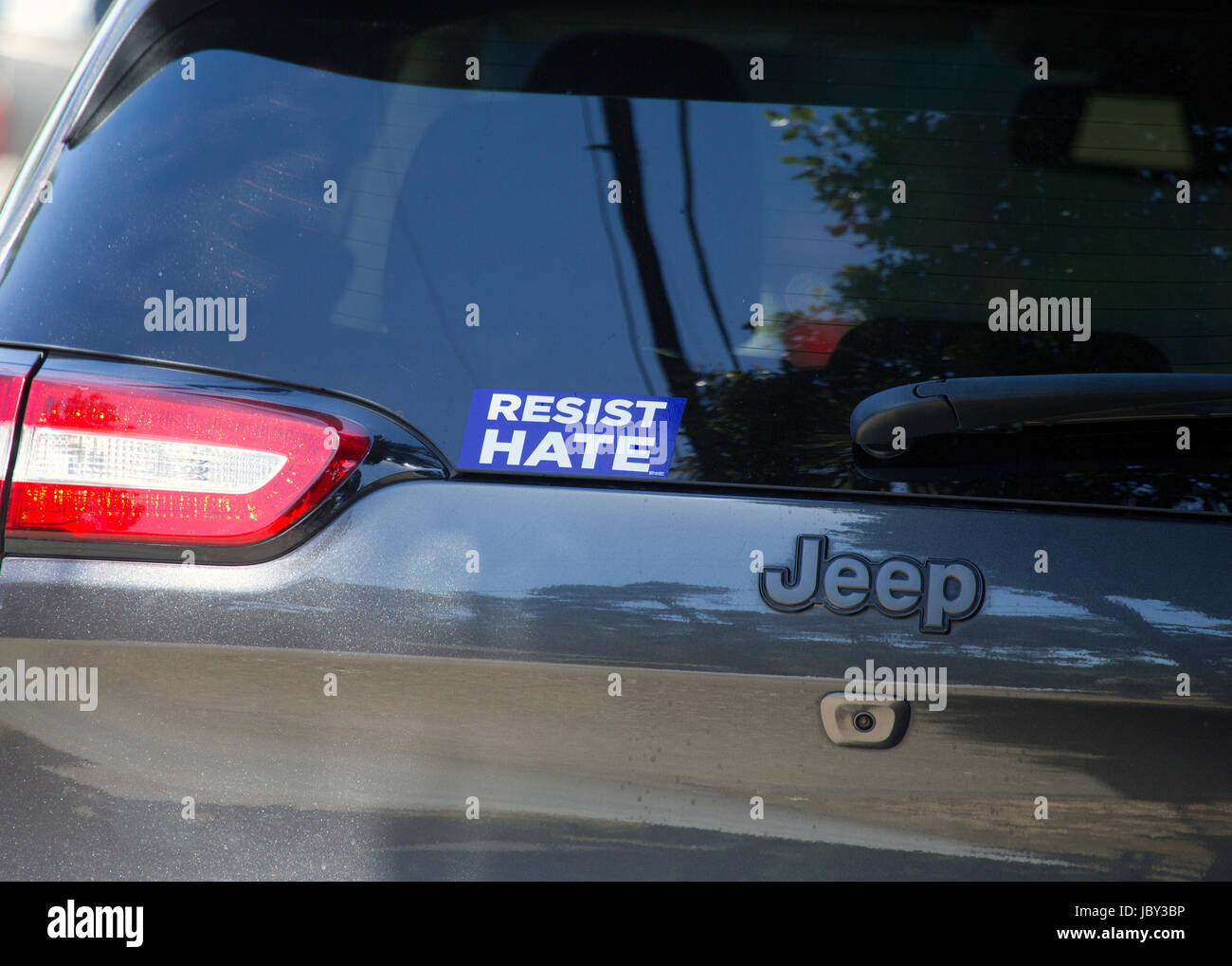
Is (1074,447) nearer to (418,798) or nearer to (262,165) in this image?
(418,798)

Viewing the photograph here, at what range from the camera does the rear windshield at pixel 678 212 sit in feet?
4.99

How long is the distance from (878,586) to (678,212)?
0.52 m

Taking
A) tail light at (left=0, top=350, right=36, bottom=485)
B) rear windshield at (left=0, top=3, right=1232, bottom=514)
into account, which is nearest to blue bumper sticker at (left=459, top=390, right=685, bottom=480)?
rear windshield at (left=0, top=3, right=1232, bottom=514)

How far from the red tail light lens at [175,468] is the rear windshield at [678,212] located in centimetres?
6

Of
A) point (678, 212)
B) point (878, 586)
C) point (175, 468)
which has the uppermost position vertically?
point (678, 212)

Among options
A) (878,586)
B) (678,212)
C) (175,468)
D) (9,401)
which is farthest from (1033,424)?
(9,401)

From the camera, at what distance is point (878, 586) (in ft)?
4.76

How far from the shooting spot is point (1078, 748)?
1.46m

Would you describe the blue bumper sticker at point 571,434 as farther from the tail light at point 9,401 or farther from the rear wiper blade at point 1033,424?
the tail light at point 9,401

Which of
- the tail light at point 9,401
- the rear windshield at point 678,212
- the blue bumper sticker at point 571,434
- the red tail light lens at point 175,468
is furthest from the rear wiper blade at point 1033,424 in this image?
the tail light at point 9,401

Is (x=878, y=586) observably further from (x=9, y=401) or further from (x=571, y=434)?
(x=9, y=401)

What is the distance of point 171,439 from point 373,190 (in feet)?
1.31

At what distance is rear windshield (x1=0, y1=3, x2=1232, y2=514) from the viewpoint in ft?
4.99
